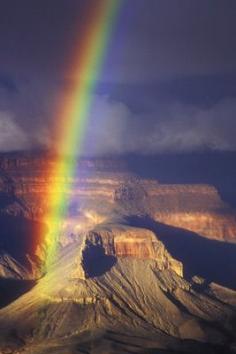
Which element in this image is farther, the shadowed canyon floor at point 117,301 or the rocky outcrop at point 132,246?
the rocky outcrop at point 132,246

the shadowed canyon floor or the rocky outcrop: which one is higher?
the rocky outcrop

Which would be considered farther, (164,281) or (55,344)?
(164,281)

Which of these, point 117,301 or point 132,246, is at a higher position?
point 132,246

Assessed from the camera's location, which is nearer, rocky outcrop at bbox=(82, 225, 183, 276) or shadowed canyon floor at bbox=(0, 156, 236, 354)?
shadowed canyon floor at bbox=(0, 156, 236, 354)

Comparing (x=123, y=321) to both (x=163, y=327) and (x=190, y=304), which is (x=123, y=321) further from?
(x=190, y=304)

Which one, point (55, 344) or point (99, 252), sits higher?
point (99, 252)

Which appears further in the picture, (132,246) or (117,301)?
(132,246)

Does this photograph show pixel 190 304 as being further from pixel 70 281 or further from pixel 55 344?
pixel 55 344

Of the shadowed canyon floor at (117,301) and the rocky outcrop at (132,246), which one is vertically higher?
the rocky outcrop at (132,246)

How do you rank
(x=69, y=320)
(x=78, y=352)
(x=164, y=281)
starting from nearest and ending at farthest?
(x=78, y=352)
(x=69, y=320)
(x=164, y=281)

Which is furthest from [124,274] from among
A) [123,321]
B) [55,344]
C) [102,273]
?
[55,344]

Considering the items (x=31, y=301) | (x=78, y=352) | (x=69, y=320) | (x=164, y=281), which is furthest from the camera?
(x=164, y=281)
